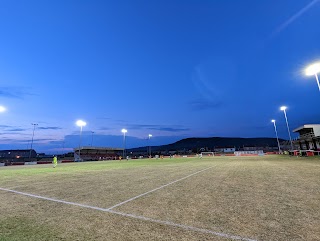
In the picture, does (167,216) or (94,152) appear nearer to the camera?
(167,216)

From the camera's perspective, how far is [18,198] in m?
8.20

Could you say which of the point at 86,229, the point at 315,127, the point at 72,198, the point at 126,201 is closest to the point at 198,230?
the point at 86,229

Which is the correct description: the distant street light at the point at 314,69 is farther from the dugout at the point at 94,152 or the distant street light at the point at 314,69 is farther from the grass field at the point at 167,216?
the dugout at the point at 94,152

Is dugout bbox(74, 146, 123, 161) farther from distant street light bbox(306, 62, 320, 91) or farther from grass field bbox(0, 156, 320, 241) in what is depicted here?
grass field bbox(0, 156, 320, 241)

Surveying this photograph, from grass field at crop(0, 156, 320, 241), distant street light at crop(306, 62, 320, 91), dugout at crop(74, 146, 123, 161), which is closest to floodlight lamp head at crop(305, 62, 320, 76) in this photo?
distant street light at crop(306, 62, 320, 91)

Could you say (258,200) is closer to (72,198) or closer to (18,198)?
(72,198)

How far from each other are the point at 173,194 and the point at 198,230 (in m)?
3.75

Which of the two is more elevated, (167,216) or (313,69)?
(313,69)

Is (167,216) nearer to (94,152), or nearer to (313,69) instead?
(313,69)

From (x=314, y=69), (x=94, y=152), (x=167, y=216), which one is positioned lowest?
(x=167, y=216)

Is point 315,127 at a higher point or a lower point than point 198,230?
higher

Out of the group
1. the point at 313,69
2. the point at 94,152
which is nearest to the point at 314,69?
the point at 313,69

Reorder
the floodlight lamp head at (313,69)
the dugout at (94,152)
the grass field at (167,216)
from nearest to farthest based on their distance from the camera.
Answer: the grass field at (167,216)
the floodlight lamp head at (313,69)
the dugout at (94,152)

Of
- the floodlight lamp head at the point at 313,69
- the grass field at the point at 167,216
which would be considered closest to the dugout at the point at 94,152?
the floodlight lamp head at the point at 313,69
